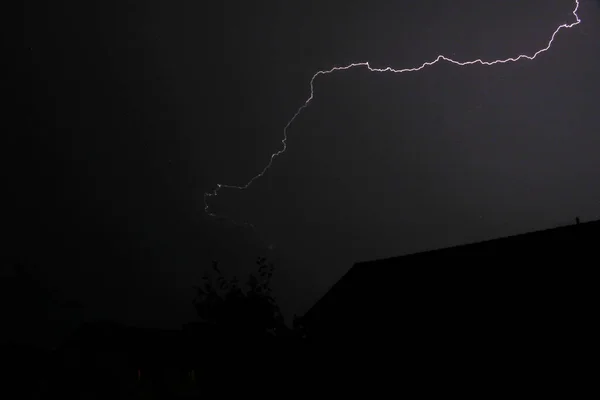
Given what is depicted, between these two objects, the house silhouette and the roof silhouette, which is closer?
the house silhouette

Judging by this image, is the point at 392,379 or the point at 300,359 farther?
the point at 300,359

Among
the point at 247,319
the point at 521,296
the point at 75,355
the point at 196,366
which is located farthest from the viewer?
the point at 247,319

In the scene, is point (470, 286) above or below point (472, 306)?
above

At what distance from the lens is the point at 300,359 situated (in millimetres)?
9672

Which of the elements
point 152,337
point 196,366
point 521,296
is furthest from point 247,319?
point 521,296

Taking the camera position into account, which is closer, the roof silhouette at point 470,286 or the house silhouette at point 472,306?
the house silhouette at point 472,306

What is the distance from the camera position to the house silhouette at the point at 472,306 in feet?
23.4

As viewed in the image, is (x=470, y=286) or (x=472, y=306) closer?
(x=472, y=306)

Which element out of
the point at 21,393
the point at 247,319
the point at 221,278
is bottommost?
the point at 21,393

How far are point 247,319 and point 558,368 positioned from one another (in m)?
10.9

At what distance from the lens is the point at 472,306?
7.95 metres

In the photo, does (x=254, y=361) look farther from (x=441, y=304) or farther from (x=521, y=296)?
(x=521, y=296)

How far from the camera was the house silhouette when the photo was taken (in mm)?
7121

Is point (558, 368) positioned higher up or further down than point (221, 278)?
further down
